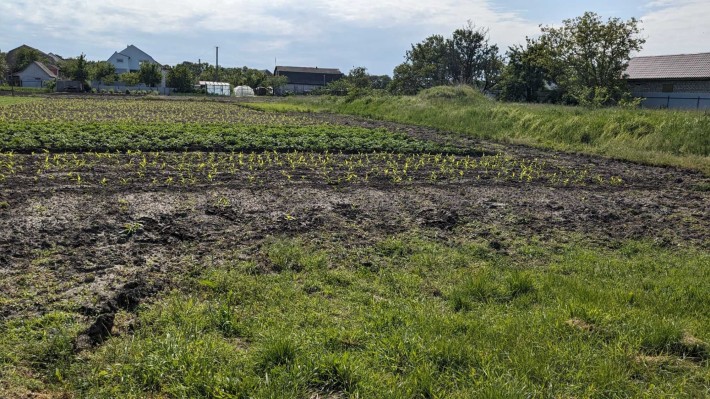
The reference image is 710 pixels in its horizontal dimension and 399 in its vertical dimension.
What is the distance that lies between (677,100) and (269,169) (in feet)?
132

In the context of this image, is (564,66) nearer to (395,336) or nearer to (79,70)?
(395,336)

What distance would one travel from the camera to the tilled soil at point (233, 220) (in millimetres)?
5316

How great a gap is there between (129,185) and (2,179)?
2.53 m

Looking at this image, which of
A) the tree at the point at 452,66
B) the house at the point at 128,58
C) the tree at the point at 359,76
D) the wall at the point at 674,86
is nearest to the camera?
the wall at the point at 674,86

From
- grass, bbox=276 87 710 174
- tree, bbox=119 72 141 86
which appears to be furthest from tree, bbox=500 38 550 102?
tree, bbox=119 72 141 86

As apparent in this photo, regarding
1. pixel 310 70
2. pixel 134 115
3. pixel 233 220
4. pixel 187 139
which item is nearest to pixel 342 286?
pixel 233 220

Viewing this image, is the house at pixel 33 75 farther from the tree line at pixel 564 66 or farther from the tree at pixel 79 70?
the tree line at pixel 564 66

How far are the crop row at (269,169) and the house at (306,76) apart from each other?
94.9 m

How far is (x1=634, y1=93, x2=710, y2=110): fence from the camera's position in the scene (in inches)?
1489

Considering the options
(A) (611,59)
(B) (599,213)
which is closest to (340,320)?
(B) (599,213)

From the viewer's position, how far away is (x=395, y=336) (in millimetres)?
4230

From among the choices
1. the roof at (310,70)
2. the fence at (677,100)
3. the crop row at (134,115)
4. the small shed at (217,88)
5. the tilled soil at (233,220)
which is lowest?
the tilled soil at (233,220)

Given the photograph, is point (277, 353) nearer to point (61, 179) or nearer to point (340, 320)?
point (340, 320)

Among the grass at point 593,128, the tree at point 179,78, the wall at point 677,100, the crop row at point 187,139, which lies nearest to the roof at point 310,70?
the tree at point 179,78
